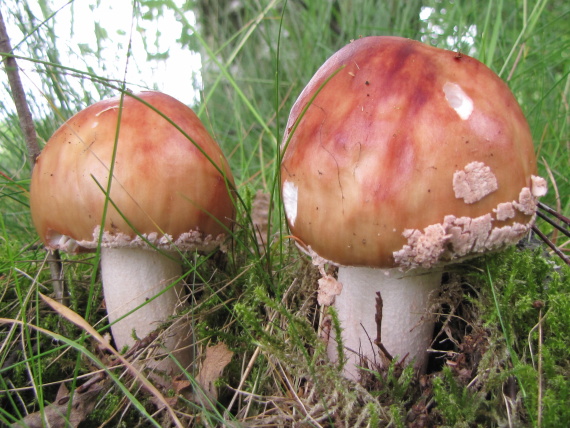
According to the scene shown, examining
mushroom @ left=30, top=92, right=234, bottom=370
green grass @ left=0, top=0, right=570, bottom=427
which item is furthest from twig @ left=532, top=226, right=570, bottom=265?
mushroom @ left=30, top=92, right=234, bottom=370

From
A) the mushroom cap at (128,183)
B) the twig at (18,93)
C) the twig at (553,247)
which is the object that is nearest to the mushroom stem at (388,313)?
the twig at (553,247)

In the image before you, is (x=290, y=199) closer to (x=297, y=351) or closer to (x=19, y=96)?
(x=297, y=351)

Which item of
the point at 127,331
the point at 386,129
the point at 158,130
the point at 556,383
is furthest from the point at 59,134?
the point at 556,383

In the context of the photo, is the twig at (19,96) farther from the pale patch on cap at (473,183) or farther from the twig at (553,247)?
the twig at (553,247)

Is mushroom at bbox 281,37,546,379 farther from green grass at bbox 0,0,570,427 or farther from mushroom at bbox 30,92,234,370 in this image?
mushroom at bbox 30,92,234,370

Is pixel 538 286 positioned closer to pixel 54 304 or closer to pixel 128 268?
pixel 128 268

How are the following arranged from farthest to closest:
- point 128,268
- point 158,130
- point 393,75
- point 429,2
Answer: point 429,2 → point 128,268 → point 158,130 → point 393,75

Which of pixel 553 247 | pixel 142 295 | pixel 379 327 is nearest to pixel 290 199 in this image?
pixel 379 327
